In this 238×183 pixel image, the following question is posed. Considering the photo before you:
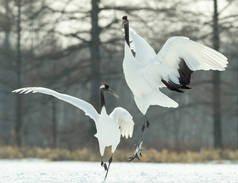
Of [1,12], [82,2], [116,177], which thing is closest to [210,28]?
[82,2]

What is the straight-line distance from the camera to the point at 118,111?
8383 millimetres

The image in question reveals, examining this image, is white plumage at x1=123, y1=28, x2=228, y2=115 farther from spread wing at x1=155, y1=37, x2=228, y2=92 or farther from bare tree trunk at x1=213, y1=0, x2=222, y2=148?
bare tree trunk at x1=213, y1=0, x2=222, y2=148

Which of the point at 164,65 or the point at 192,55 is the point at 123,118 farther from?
the point at 192,55

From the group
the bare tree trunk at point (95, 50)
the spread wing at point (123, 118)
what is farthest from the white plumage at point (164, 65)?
the bare tree trunk at point (95, 50)

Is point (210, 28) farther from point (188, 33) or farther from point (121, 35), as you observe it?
point (121, 35)

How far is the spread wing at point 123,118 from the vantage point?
8.30 m

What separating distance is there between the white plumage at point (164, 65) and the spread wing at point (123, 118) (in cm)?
32

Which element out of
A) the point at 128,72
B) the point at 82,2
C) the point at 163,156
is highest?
the point at 82,2

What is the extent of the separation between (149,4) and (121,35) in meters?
1.31

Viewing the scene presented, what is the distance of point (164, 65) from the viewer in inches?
315

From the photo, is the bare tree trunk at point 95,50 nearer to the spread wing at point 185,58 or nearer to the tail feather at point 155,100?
the tail feather at point 155,100

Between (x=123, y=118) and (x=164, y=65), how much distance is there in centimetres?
121

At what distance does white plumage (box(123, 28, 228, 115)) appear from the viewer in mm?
7664

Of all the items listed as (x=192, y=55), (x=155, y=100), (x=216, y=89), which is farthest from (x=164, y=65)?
(x=216, y=89)
